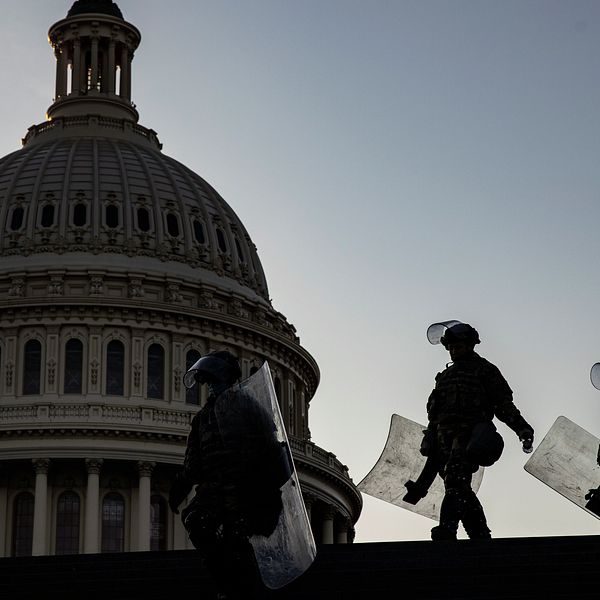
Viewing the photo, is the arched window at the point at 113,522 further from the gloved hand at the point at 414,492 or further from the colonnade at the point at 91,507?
the gloved hand at the point at 414,492

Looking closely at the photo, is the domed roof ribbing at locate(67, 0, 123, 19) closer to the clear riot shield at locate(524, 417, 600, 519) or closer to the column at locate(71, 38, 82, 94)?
the column at locate(71, 38, 82, 94)

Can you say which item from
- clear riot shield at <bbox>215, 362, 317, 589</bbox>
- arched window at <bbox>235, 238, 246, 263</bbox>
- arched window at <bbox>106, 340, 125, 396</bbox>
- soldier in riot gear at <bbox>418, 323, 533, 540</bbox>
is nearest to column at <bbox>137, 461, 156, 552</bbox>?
arched window at <bbox>106, 340, 125, 396</bbox>

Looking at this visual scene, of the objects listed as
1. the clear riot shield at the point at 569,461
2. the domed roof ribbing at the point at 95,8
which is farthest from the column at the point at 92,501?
the clear riot shield at the point at 569,461


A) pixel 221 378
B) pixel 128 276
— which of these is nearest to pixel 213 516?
pixel 221 378

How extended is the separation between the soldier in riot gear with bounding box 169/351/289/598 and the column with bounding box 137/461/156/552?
5539 centimetres

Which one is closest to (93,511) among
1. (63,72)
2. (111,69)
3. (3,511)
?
(3,511)

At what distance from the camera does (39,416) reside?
247 feet

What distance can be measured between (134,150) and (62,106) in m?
5.65

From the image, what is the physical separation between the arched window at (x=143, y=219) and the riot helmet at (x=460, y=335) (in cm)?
6095

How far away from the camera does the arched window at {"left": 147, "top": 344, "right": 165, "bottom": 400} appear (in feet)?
261

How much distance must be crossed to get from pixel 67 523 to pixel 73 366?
729cm

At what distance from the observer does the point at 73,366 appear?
261 feet

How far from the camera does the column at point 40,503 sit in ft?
243

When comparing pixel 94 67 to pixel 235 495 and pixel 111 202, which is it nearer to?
pixel 111 202
